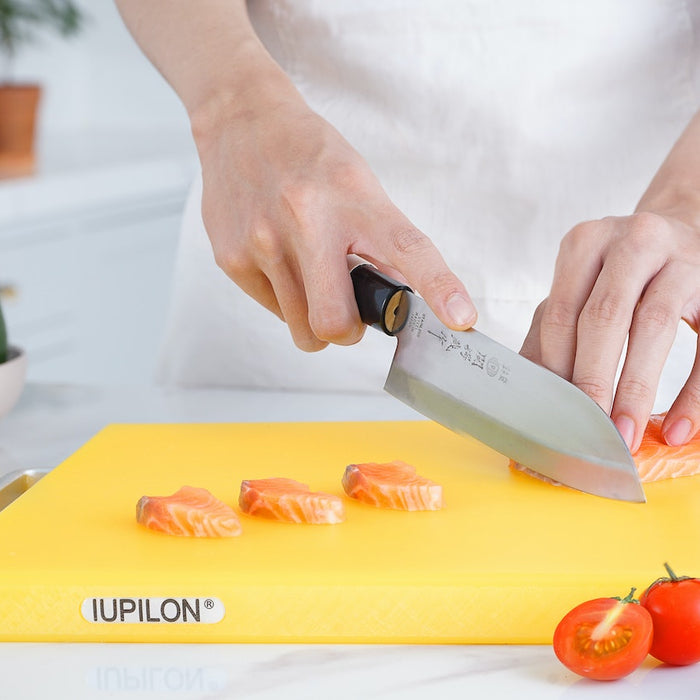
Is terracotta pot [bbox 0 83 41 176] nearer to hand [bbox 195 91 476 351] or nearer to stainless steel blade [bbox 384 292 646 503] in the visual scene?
hand [bbox 195 91 476 351]

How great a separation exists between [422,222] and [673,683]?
105cm

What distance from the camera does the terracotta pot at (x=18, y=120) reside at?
387 cm

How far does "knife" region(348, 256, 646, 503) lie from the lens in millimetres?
1168

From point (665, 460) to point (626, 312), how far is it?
0.59ft

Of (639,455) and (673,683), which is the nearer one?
(673,683)

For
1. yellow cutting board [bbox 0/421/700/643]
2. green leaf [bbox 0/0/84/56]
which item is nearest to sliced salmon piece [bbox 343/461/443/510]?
yellow cutting board [bbox 0/421/700/643]

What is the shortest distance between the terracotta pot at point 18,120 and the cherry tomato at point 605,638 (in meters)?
3.35

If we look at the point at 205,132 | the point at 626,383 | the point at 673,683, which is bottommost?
the point at 673,683

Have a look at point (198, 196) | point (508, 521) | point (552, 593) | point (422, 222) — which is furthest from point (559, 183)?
point (552, 593)

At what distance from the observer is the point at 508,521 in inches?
45.1

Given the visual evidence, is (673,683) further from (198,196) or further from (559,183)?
(198,196)

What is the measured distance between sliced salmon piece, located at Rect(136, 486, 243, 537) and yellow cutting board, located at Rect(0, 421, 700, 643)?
0.5 inches

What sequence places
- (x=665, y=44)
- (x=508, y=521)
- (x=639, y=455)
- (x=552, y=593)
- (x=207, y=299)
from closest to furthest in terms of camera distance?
(x=552, y=593), (x=508, y=521), (x=639, y=455), (x=665, y=44), (x=207, y=299)

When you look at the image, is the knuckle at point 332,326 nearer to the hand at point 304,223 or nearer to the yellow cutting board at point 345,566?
A: the hand at point 304,223
